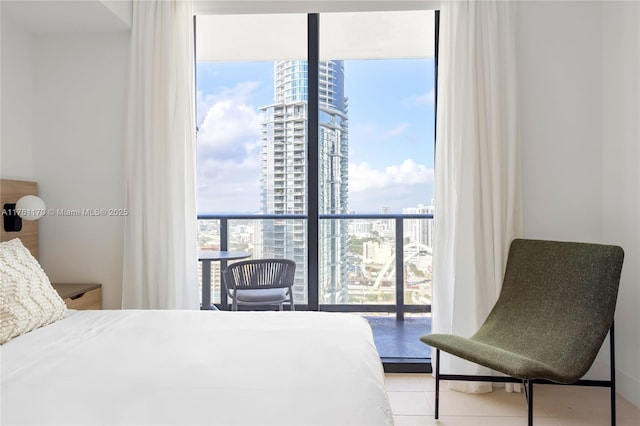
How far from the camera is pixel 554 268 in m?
2.36

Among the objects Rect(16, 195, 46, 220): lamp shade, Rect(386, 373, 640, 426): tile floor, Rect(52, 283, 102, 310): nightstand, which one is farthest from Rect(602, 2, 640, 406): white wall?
Rect(16, 195, 46, 220): lamp shade

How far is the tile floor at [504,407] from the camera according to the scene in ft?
7.45

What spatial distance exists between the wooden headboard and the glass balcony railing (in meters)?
1.10

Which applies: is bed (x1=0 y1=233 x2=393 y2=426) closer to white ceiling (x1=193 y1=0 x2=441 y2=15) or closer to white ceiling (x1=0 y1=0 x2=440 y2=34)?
white ceiling (x1=0 y1=0 x2=440 y2=34)

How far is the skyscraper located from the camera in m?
3.22

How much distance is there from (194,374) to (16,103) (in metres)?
2.45

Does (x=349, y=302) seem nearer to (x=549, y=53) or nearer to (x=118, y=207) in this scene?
(x=118, y=207)

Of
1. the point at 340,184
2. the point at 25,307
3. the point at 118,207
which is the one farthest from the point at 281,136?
the point at 25,307

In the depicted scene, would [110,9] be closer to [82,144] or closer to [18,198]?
[82,144]

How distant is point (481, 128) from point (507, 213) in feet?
1.85

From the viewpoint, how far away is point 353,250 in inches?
139

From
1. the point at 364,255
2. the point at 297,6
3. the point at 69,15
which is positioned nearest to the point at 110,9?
the point at 69,15

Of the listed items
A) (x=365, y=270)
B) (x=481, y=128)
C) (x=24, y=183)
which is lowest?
(x=365, y=270)

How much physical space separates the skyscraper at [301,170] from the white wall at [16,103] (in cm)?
162
